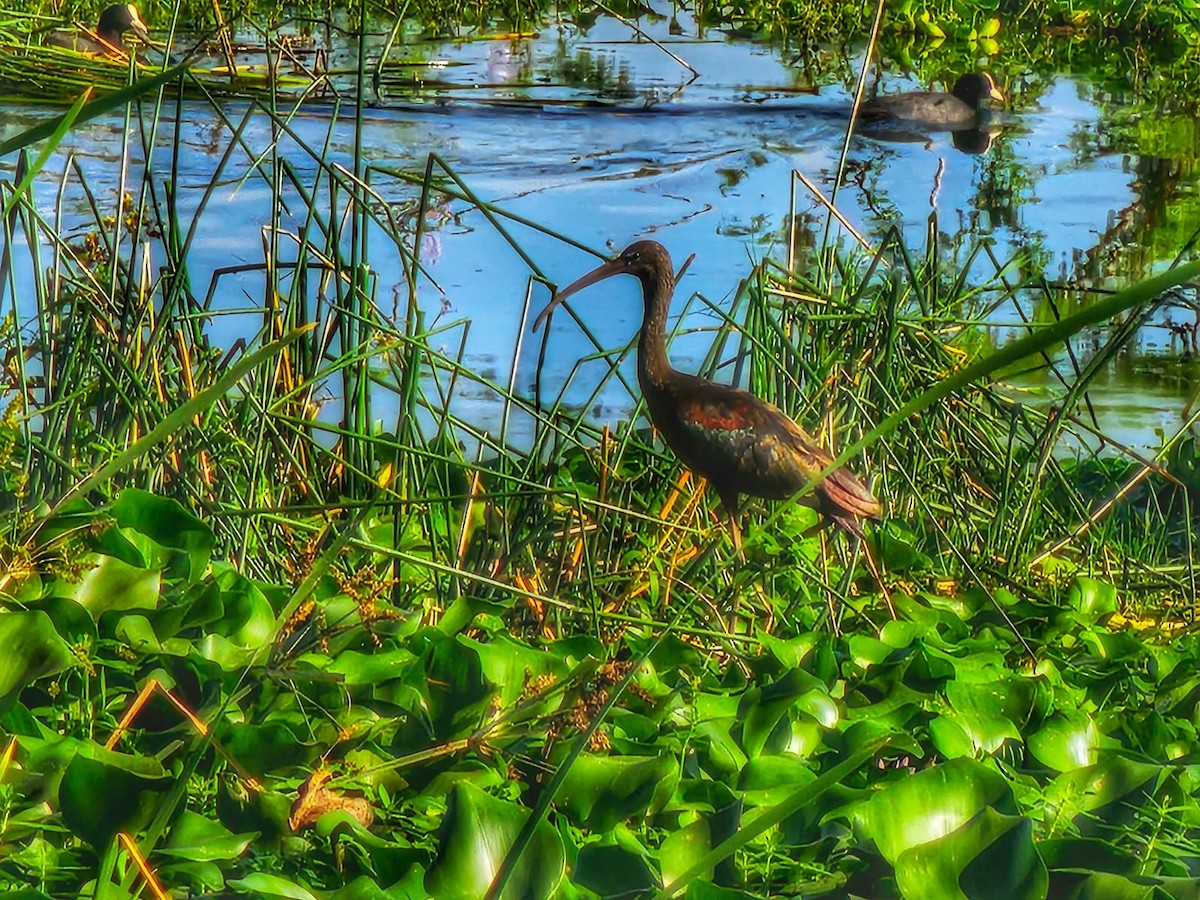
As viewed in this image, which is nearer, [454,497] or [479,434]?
[454,497]

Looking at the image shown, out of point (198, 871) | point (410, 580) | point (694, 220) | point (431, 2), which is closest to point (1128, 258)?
point (694, 220)

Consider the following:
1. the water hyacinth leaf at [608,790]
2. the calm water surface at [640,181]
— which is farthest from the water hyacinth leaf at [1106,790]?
the calm water surface at [640,181]

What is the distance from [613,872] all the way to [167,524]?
94 cm

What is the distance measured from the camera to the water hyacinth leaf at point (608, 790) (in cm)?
154

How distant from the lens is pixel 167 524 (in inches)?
79.8

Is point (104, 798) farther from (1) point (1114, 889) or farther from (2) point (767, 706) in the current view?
(1) point (1114, 889)

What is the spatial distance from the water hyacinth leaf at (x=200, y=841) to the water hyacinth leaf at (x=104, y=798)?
0.03 metres

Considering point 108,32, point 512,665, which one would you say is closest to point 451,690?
point 512,665

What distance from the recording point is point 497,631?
209cm

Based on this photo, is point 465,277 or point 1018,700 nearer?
point 1018,700

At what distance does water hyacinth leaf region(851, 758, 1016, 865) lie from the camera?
4.56 feet

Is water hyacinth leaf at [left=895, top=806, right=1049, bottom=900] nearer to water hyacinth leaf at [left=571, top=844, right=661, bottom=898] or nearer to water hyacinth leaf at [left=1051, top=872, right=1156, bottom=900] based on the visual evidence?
water hyacinth leaf at [left=1051, top=872, right=1156, bottom=900]

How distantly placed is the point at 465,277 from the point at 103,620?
273cm

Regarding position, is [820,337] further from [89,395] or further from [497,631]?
[89,395]
